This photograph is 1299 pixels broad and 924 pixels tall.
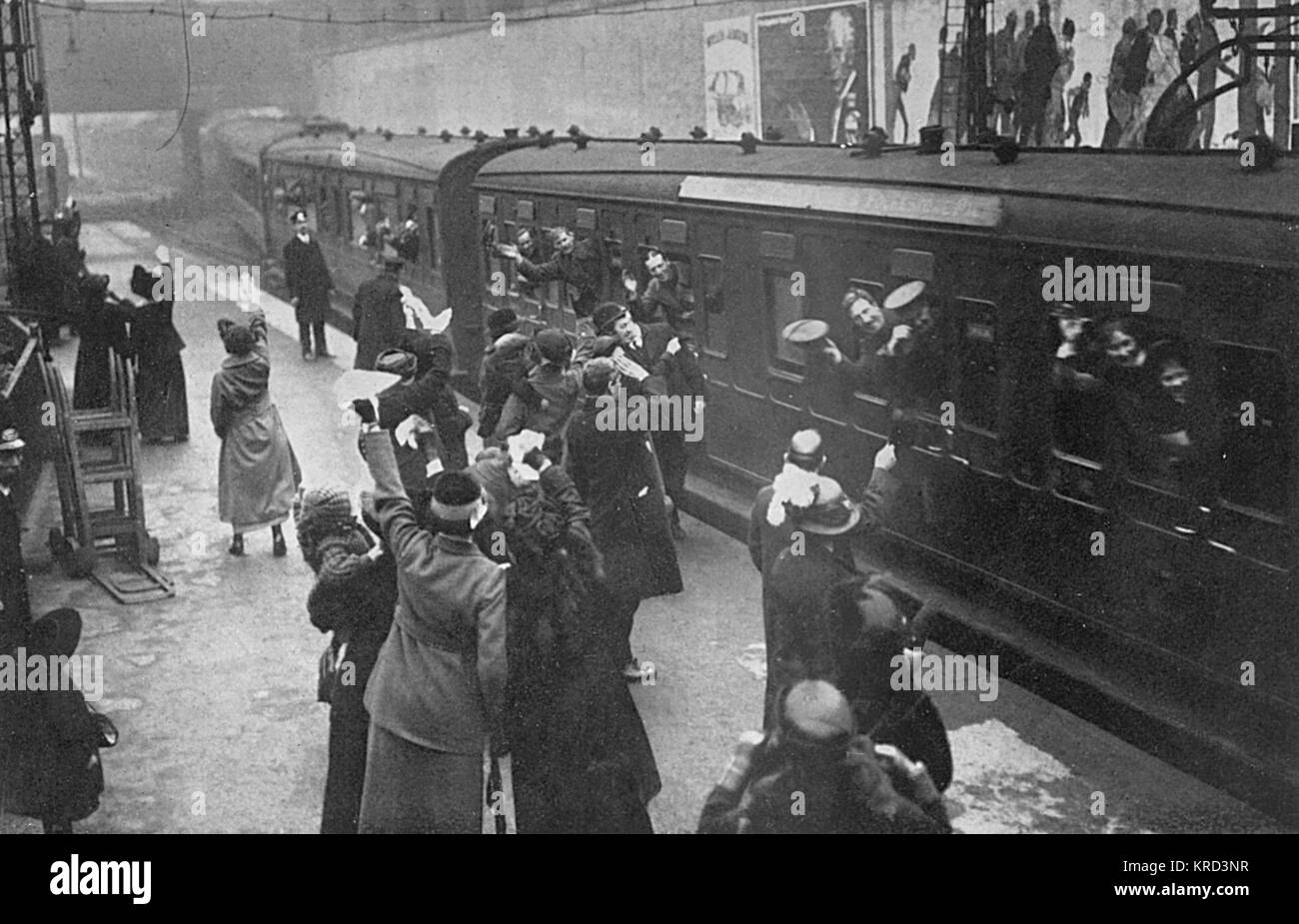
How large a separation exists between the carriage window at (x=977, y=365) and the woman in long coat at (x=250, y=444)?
16.1 feet

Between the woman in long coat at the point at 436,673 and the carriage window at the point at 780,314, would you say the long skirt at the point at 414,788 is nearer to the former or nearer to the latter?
the woman in long coat at the point at 436,673

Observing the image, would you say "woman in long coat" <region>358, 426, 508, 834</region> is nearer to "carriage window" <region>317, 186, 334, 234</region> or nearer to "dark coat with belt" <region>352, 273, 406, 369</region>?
"dark coat with belt" <region>352, 273, 406, 369</region>

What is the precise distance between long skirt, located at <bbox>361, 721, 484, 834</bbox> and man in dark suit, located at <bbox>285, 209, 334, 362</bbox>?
12913mm

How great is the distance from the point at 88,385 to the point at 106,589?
16.0 ft

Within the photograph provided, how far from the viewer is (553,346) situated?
28.9 feet

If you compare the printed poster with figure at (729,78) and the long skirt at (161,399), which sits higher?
the printed poster with figure at (729,78)

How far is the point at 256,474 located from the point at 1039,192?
19.2ft

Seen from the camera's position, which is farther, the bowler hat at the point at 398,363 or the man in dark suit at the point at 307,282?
the man in dark suit at the point at 307,282

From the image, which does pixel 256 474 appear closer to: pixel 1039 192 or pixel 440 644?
pixel 440 644

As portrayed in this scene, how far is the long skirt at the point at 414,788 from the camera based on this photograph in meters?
5.70

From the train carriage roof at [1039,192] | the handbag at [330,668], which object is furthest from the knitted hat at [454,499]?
the train carriage roof at [1039,192]
